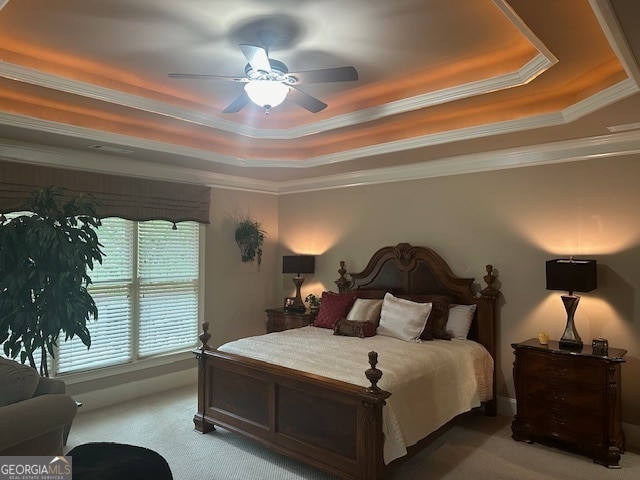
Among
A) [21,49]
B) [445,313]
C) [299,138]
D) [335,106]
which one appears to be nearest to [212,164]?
[299,138]

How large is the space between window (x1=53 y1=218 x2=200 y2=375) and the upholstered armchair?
1.90 metres

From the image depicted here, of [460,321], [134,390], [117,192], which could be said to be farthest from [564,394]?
[117,192]

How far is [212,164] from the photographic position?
193 inches

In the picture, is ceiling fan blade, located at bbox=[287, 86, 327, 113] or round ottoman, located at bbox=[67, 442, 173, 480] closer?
round ottoman, located at bbox=[67, 442, 173, 480]

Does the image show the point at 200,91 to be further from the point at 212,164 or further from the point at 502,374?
the point at 502,374

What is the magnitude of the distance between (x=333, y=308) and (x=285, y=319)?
3.19 ft

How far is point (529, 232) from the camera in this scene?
4086mm

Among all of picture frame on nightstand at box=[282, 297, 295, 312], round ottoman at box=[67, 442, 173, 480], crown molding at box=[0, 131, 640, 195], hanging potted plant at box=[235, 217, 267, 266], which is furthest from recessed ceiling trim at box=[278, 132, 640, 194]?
round ottoman at box=[67, 442, 173, 480]

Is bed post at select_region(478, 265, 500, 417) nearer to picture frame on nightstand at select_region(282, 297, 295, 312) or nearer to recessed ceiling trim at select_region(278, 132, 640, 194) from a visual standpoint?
recessed ceiling trim at select_region(278, 132, 640, 194)

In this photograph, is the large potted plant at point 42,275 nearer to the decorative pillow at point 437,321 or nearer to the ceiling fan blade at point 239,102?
the ceiling fan blade at point 239,102

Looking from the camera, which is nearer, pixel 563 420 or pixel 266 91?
pixel 266 91

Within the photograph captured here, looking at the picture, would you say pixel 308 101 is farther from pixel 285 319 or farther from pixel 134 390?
pixel 134 390

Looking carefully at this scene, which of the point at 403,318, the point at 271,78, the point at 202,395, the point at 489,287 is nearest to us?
the point at 271,78

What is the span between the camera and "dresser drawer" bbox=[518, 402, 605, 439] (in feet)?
10.7
